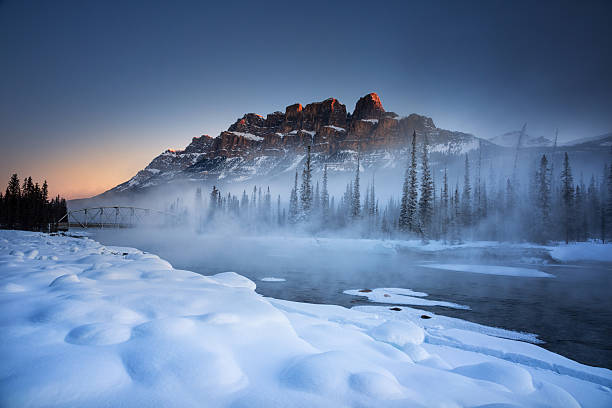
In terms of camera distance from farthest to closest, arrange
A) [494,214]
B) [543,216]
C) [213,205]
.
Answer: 1. [213,205]
2. [494,214]
3. [543,216]

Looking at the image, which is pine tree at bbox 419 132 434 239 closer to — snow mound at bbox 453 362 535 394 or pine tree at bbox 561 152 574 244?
pine tree at bbox 561 152 574 244

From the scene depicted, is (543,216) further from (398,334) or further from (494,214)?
(398,334)

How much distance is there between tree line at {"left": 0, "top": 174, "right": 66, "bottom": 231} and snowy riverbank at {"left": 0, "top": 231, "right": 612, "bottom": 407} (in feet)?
241

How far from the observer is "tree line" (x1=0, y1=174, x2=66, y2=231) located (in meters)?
55.3

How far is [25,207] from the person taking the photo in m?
57.3

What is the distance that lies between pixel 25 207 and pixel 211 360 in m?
80.0

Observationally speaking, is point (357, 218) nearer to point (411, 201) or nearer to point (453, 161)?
point (411, 201)

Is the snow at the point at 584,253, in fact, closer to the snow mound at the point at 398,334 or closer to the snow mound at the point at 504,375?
the snow mound at the point at 398,334

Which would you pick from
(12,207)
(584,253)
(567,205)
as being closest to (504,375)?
(584,253)

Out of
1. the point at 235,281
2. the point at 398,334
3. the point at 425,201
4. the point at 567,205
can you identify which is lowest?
the point at 398,334

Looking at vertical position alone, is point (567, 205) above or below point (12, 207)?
above

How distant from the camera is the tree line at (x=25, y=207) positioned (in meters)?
55.3

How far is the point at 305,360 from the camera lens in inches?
110

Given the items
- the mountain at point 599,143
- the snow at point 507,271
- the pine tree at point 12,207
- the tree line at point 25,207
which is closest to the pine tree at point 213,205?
the tree line at point 25,207
